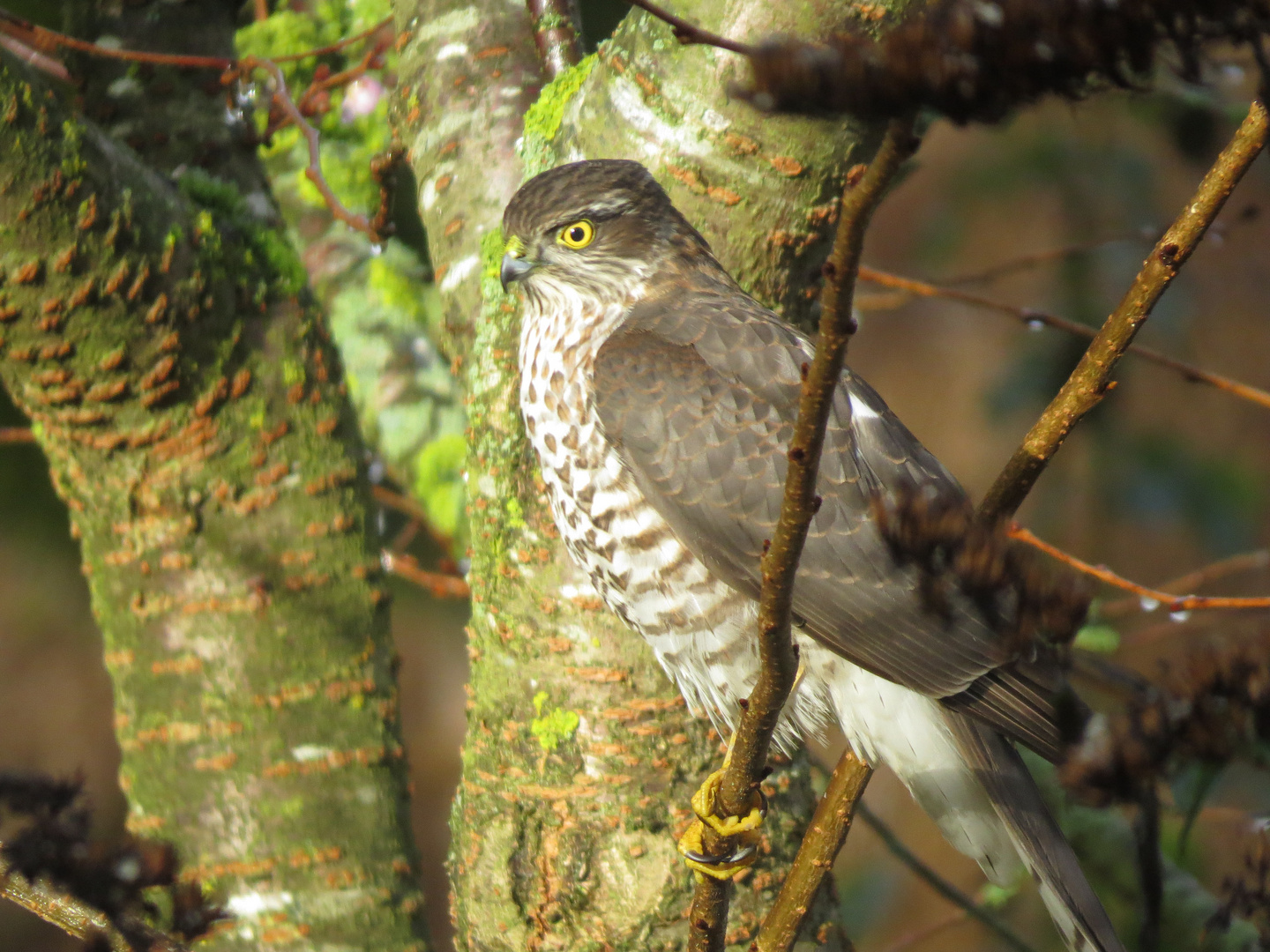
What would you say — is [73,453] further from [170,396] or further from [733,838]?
[733,838]

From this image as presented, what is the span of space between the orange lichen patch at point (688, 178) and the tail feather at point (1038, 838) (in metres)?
1.16

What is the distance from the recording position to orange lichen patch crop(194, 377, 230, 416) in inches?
108

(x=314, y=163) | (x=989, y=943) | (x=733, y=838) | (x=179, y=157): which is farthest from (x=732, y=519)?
(x=989, y=943)

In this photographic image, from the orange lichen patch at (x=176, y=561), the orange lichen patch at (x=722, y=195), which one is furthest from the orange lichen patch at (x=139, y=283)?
the orange lichen patch at (x=722, y=195)

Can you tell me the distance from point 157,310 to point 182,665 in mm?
844

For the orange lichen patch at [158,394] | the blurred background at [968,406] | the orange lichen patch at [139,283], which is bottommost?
the blurred background at [968,406]

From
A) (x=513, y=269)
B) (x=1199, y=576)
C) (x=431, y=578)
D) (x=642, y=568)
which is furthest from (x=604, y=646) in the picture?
(x=1199, y=576)

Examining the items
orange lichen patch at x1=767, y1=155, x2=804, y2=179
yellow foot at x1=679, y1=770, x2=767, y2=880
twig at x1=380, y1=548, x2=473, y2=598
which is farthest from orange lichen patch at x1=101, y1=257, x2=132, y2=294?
yellow foot at x1=679, y1=770, x2=767, y2=880

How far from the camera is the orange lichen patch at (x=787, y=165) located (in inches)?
90.1

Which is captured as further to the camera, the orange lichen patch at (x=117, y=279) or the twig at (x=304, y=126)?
the twig at (x=304, y=126)

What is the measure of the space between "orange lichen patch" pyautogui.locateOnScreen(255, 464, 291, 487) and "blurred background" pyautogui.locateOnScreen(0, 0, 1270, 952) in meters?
0.66

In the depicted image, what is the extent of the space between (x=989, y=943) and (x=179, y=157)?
7.40 meters

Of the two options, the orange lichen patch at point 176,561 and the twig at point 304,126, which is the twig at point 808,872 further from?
the twig at point 304,126

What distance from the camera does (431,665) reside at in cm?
1016
